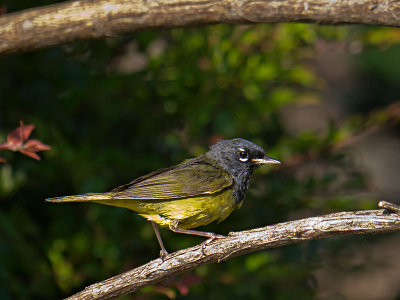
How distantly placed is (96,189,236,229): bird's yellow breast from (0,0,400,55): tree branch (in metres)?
1.08

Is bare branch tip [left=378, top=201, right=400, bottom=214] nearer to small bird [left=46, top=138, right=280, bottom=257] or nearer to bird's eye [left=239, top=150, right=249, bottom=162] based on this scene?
small bird [left=46, top=138, right=280, bottom=257]

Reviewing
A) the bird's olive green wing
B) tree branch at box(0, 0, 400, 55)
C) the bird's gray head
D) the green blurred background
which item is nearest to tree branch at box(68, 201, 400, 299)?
the bird's olive green wing

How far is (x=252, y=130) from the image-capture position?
15.3 feet

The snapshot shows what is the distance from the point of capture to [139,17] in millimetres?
3521

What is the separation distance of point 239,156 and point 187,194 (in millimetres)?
615

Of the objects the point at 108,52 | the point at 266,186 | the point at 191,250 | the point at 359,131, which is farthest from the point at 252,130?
the point at 191,250

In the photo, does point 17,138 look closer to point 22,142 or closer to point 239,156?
point 22,142

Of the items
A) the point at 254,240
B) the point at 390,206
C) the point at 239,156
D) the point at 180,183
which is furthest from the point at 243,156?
the point at 390,206

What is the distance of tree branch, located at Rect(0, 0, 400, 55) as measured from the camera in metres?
3.46

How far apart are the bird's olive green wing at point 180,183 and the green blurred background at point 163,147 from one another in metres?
0.29

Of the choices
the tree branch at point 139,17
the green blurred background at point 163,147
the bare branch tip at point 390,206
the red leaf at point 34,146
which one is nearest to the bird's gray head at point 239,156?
the green blurred background at point 163,147

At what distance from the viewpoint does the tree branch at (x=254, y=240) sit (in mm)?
2930

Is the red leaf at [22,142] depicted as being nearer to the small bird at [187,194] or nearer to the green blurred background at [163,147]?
the small bird at [187,194]

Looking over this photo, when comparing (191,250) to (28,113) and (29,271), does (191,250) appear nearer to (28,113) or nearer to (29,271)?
(29,271)
